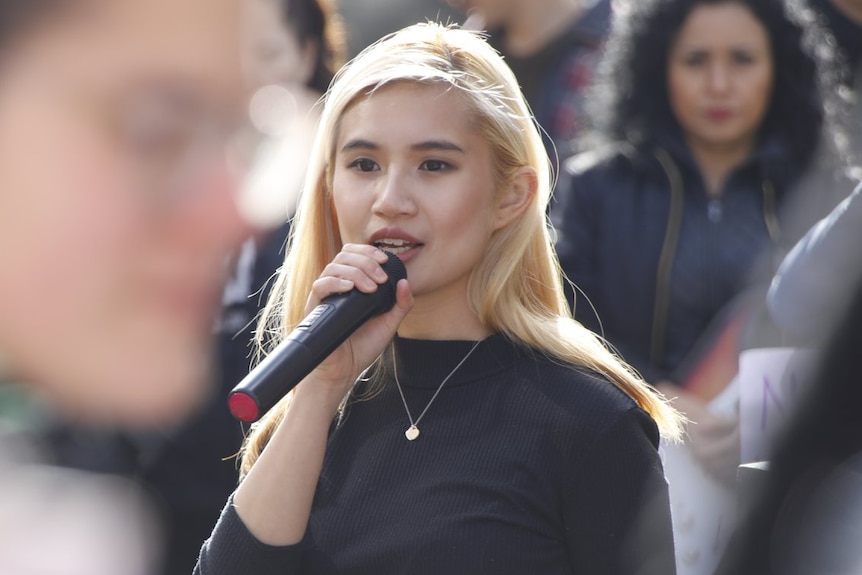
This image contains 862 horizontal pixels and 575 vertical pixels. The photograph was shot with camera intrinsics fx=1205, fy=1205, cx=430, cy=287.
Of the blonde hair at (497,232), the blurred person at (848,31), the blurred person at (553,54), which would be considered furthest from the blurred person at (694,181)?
the blonde hair at (497,232)

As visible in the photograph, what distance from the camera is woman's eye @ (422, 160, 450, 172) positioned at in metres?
2.45

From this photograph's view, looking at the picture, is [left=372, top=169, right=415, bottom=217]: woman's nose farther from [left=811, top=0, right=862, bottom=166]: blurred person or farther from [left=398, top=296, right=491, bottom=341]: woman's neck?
[left=811, top=0, right=862, bottom=166]: blurred person

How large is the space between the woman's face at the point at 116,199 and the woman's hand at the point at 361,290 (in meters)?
1.46

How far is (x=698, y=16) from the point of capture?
375cm

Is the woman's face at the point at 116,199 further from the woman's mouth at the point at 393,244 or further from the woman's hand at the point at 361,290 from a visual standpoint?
the woman's mouth at the point at 393,244

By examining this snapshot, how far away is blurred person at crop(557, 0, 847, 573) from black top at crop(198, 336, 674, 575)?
0.77 meters

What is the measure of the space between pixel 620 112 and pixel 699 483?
4.41ft

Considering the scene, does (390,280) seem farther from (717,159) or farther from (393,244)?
(717,159)

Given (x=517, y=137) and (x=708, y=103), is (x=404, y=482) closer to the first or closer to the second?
(x=517, y=137)

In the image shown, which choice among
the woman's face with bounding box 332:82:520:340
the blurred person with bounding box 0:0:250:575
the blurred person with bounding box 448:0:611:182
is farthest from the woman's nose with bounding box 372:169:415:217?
the blurred person with bounding box 448:0:611:182

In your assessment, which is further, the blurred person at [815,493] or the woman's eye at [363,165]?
the woman's eye at [363,165]

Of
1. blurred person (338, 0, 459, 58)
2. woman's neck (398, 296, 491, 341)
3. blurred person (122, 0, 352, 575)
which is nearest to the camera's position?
woman's neck (398, 296, 491, 341)

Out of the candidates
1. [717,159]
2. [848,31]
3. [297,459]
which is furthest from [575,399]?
[848,31]

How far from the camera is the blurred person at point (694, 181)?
335cm
